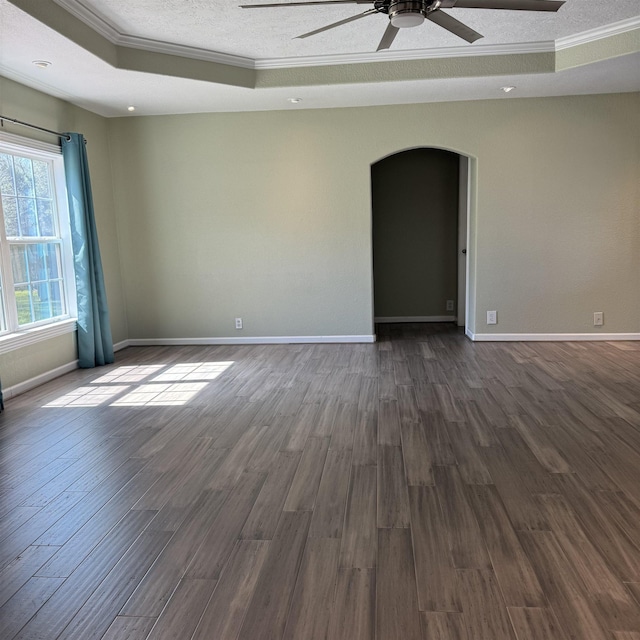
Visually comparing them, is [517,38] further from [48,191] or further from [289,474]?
[48,191]

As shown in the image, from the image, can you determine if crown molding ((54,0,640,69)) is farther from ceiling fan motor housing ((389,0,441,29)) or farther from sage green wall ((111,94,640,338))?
ceiling fan motor housing ((389,0,441,29))

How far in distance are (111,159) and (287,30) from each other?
9.86 ft

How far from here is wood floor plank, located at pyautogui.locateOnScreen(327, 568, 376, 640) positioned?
5.88 ft

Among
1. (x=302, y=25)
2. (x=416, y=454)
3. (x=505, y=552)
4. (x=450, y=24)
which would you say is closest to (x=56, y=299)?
(x=302, y=25)

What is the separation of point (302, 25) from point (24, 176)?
281 cm

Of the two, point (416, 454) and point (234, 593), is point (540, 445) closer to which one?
point (416, 454)

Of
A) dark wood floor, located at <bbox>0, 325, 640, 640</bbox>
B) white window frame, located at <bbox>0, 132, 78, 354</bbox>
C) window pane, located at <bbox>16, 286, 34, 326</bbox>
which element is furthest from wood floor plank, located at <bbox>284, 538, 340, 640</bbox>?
window pane, located at <bbox>16, 286, 34, 326</bbox>

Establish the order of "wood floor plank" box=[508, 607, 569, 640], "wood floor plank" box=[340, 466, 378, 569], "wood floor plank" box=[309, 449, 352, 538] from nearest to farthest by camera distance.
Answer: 1. "wood floor plank" box=[508, 607, 569, 640]
2. "wood floor plank" box=[340, 466, 378, 569]
3. "wood floor plank" box=[309, 449, 352, 538]

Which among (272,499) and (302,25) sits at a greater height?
(302,25)

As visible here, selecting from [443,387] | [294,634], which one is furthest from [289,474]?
→ [443,387]

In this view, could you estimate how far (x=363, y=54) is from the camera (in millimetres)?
4867

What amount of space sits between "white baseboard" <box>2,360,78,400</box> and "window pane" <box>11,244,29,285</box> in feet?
2.85

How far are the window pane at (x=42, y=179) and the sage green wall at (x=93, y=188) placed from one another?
251 millimetres

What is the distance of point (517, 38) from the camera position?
4.59 m
